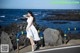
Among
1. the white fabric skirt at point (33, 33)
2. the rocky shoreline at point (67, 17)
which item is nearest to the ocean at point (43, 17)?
the rocky shoreline at point (67, 17)

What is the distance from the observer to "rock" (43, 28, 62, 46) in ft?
10.3

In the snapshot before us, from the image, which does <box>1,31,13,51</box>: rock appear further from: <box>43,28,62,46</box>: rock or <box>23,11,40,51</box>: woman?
<box>43,28,62,46</box>: rock

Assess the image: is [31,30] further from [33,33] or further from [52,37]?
[52,37]

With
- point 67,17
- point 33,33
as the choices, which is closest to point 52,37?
point 33,33

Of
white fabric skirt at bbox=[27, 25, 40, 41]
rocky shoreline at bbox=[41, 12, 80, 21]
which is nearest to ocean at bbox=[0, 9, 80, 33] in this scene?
rocky shoreline at bbox=[41, 12, 80, 21]

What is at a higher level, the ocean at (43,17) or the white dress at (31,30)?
the ocean at (43,17)

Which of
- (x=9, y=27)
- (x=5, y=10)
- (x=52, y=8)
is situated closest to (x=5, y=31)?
(x=9, y=27)

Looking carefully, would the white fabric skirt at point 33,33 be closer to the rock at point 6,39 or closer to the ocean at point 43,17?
the ocean at point 43,17

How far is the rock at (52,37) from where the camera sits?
3.13m

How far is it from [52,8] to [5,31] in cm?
90

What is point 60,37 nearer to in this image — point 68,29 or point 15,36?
point 68,29

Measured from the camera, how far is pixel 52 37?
3160 millimetres

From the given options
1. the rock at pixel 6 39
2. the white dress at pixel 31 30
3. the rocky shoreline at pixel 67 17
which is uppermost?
the rocky shoreline at pixel 67 17

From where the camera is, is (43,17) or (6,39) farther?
(43,17)
